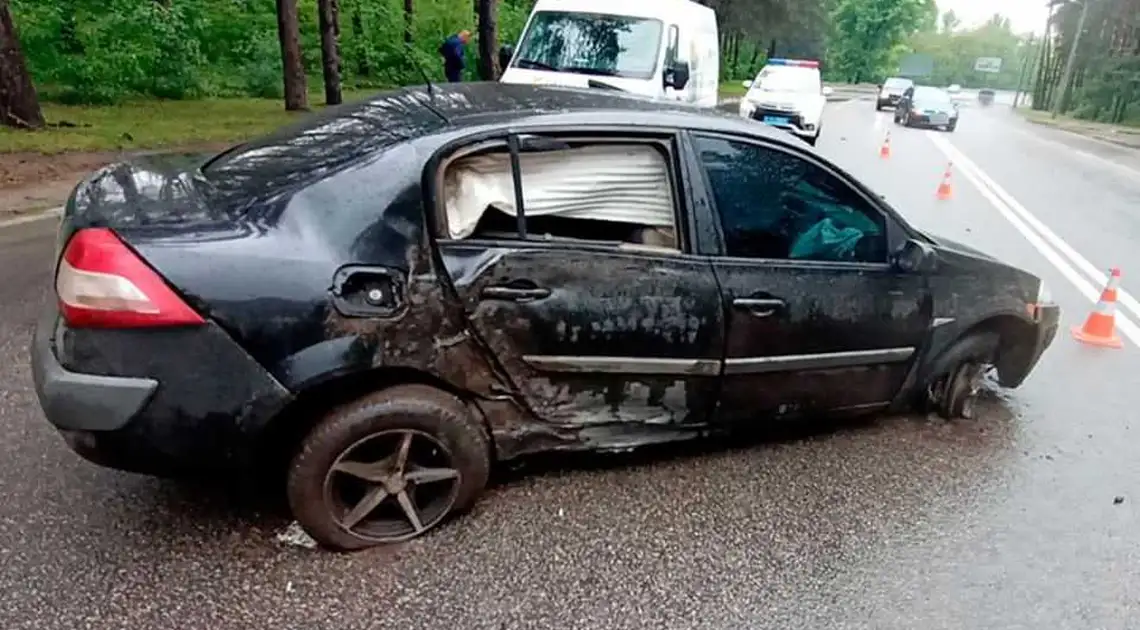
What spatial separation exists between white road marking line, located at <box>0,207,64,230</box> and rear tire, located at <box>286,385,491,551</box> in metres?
5.86

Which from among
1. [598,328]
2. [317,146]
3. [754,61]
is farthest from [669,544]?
[754,61]

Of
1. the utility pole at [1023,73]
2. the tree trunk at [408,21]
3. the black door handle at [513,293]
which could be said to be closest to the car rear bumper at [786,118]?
the tree trunk at [408,21]

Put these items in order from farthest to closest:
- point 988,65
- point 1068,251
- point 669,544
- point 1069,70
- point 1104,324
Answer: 1. point 988,65
2. point 1069,70
3. point 1068,251
4. point 1104,324
5. point 669,544

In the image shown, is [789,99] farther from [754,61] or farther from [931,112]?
[754,61]

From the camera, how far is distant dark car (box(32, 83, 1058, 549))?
2766 mm

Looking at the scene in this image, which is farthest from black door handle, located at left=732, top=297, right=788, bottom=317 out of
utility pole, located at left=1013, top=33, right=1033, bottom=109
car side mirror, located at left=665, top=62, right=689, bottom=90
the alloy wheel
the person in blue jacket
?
utility pole, located at left=1013, top=33, right=1033, bottom=109

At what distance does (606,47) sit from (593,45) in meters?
0.19

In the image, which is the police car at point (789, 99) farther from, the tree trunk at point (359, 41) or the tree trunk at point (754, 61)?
the tree trunk at point (754, 61)

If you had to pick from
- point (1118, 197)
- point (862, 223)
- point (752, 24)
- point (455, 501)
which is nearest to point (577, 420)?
point (455, 501)

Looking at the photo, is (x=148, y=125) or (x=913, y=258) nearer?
(x=913, y=258)

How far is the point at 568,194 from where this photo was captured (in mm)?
3449

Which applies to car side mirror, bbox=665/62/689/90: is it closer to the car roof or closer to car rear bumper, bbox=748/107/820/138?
car rear bumper, bbox=748/107/820/138

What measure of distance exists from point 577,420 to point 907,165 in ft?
52.5

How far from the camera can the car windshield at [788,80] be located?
20359 mm
